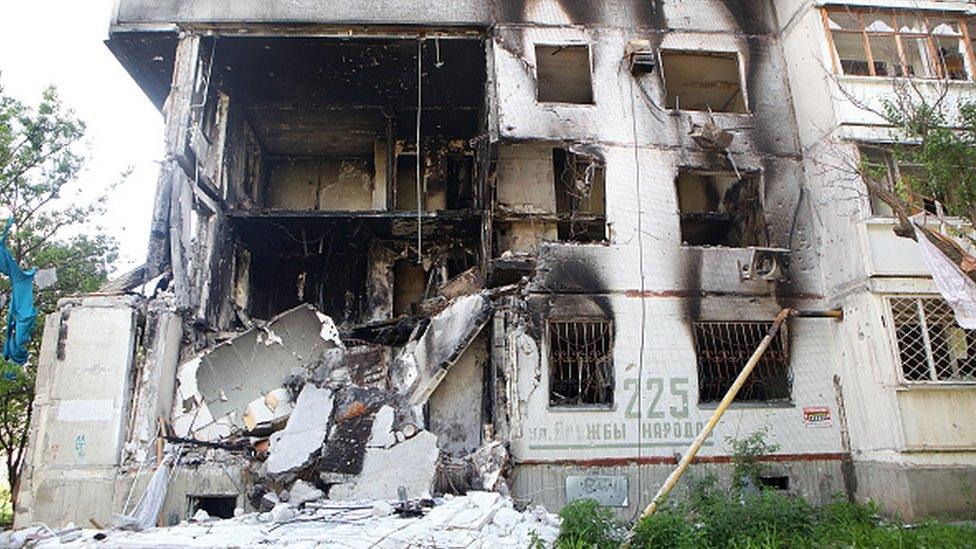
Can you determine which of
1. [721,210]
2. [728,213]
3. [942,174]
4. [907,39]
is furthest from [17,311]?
[907,39]

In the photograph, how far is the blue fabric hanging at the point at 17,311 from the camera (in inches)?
385

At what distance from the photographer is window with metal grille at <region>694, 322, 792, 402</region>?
35.2ft

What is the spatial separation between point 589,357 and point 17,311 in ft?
30.4

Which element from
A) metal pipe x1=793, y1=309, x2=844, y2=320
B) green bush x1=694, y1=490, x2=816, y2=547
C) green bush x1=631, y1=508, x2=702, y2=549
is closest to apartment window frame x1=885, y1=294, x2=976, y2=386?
metal pipe x1=793, y1=309, x2=844, y2=320

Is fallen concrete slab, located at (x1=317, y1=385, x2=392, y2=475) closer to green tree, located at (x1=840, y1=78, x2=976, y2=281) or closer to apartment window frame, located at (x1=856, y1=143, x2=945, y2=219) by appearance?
green tree, located at (x1=840, y1=78, x2=976, y2=281)

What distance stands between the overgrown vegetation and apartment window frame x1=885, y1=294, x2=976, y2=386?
249 centimetres

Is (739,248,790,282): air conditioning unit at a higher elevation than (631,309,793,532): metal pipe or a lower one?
higher

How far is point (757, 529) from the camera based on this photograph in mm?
7379

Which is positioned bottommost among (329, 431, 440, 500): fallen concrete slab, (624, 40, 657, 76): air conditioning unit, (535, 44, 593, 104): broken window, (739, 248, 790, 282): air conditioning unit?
(329, 431, 440, 500): fallen concrete slab

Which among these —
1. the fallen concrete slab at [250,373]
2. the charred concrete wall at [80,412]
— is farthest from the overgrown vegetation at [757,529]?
the charred concrete wall at [80,412]

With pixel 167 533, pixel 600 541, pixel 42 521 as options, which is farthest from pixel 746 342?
pixel 42 521

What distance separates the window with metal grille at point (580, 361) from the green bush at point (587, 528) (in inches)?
123

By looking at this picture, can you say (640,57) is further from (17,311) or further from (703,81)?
(17,311)

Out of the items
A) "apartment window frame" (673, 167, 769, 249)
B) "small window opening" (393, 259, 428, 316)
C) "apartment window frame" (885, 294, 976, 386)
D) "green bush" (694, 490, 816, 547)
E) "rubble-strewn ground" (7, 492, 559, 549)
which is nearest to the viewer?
"rubble-strewn ground" (7, 492, 559, 549)
